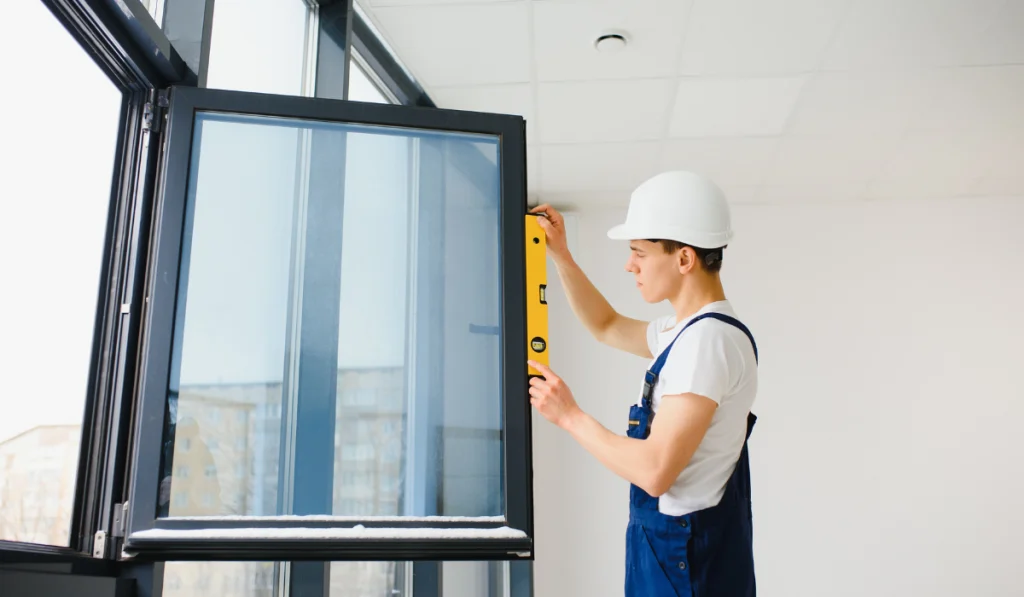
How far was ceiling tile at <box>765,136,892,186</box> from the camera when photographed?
3779mm

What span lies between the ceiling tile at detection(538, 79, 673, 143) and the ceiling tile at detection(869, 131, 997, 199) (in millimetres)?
1268

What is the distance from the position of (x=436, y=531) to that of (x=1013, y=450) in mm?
3831

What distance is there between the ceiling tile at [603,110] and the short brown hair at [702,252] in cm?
161

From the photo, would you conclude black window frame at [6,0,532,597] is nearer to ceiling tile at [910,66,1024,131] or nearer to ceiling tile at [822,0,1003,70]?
ceiling tile at [822,0,1003,70]

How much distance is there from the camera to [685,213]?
68.1 inches

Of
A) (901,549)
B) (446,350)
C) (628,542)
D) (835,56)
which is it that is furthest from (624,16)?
(901,549)

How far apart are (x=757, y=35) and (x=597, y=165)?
4.05 ft

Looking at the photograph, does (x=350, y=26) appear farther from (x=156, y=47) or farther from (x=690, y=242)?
(x=690, y=242)

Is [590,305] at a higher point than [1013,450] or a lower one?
higher

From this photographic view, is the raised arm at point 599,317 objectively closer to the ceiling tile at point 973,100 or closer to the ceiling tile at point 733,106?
the ceiling tile at point 733,106

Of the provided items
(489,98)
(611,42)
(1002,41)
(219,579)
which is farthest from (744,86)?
(219,579)

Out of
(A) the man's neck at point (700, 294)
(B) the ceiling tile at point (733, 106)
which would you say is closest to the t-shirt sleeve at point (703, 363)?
(A) the man's neck at point (700, 294)

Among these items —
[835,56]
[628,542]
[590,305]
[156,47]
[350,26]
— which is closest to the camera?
[156,47]

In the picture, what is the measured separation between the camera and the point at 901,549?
162 inches
